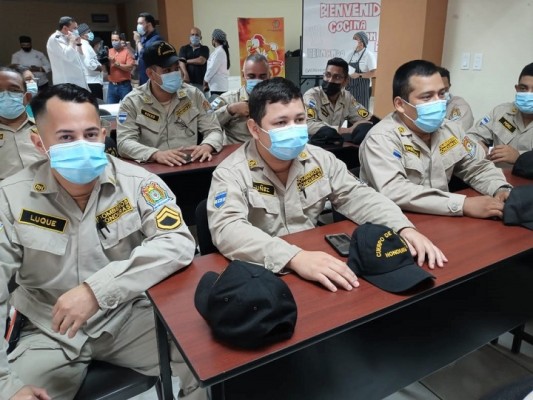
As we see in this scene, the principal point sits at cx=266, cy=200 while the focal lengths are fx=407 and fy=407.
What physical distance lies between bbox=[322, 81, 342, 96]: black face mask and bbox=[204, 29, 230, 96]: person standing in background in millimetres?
3009

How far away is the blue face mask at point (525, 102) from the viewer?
2.49 m

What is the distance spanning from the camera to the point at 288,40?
9898mm

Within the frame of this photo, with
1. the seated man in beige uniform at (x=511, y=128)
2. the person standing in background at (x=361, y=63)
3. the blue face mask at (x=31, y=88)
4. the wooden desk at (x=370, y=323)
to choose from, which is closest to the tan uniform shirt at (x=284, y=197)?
the wooden desk at (x=370, y=323)

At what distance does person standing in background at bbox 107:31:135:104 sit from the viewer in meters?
6.33

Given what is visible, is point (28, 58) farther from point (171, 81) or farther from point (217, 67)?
point (171, 81)

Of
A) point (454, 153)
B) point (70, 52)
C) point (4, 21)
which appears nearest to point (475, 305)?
point (454, 153)

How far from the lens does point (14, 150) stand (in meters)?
2.46

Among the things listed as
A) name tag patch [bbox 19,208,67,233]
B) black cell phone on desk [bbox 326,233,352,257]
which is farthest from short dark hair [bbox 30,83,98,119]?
black cell phone on desk [bbox 326,233,352,257]

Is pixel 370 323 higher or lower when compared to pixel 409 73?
lower

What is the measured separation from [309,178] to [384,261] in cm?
61

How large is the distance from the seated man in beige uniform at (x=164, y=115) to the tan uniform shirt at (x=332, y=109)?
1.04 m

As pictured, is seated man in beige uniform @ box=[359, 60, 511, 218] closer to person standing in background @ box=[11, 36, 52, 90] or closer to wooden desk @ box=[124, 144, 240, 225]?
wooden desk @ box=[124, 144, 240, 225]

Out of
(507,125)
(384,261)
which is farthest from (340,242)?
(507,125)

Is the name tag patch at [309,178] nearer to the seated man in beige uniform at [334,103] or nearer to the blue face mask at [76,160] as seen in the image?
the blue face mask at [76,160]
